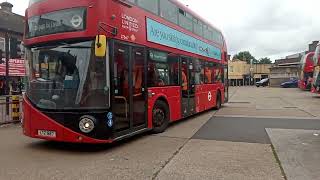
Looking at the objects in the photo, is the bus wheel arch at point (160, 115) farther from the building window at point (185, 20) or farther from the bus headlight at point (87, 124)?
the building window at point (185, 20)

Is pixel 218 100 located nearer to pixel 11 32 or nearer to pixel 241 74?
pixel 11 32

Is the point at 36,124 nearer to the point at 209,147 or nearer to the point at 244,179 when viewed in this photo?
the point at 209,147

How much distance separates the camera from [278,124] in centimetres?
1352

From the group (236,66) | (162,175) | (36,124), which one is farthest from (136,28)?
(236,66)

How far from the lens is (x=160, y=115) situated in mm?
11109

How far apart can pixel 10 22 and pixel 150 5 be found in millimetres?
38363

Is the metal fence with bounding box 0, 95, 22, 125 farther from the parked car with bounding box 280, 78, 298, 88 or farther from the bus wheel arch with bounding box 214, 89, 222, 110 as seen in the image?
the parked car with bounding box 280, 78, 298, 88

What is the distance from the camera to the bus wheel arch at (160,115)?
35.2ft

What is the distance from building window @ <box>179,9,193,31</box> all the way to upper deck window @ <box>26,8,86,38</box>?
5.50m

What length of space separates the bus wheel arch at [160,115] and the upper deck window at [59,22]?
3443mm

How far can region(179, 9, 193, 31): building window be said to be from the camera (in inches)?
517

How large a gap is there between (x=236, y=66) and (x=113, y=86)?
80.1m

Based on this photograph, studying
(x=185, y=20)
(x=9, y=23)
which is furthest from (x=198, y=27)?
(x=9, y=23)

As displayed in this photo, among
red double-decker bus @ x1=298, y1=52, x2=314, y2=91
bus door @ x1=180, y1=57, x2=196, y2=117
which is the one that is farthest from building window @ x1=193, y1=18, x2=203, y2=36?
red double-decker bus @ x1=298, y1=52, x2=314, y2=91
